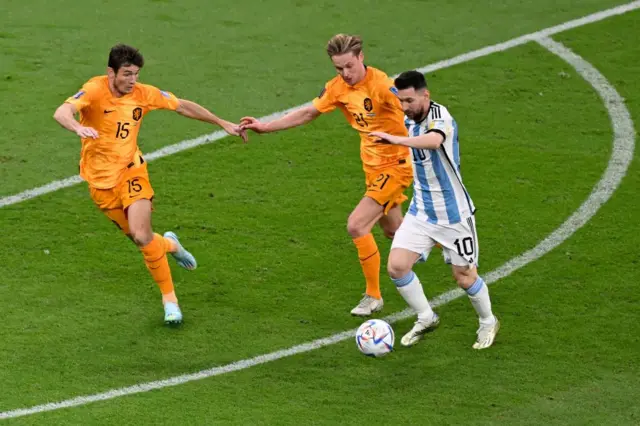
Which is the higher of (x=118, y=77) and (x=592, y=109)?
(x=118, y=77)

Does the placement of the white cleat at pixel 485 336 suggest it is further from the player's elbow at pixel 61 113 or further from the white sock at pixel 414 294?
the player's elbow at pixel 61 113

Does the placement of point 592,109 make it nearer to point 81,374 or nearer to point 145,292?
point 145,292

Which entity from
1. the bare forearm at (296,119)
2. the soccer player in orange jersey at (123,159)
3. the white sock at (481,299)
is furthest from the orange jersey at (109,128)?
the white sock at (481,299)

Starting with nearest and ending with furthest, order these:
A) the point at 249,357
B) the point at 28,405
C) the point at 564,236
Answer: the point at 28,405 < the point at 249,357 < the point at 564,236

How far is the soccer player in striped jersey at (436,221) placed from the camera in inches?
365

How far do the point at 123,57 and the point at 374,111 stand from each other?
209 cm

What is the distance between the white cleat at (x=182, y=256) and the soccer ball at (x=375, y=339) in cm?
213

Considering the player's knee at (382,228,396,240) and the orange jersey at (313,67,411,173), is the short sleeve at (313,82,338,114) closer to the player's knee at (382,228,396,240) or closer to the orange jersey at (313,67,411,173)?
the orange jersey at (313,67,411,173)

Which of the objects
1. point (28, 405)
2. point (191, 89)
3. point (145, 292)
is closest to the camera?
point (28, 405)

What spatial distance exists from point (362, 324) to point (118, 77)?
2.78m

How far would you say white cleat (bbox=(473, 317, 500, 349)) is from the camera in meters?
9.86

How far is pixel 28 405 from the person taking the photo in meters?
8.88

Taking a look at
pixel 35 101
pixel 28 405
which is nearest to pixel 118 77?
pixel 28 405

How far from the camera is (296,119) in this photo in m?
10.7
